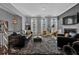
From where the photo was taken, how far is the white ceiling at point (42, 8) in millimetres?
3027

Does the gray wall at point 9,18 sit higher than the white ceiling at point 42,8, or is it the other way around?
the white ceiling at point 42,8

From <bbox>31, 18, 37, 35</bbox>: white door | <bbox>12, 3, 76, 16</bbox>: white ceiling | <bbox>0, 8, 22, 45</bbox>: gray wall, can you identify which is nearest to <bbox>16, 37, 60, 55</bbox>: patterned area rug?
<bbox>31, 18, 37, 35</bbox>: white door

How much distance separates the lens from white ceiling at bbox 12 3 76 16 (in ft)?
9.93

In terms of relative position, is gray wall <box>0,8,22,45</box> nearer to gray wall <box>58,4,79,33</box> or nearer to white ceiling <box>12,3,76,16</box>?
white ceiling <box>12,3,76,16</box>

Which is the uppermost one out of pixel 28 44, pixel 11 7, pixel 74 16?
pixel 11 7

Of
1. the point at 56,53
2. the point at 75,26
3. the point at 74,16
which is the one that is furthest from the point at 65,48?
the point at 74,16

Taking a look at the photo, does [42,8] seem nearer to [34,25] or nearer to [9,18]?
[34,25]

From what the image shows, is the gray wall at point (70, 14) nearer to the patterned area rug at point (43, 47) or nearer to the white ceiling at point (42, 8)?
the white ceiling at point (42, 8)

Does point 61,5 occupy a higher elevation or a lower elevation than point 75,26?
higher

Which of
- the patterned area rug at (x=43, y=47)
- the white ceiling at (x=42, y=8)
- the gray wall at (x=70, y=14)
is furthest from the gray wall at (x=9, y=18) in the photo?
the gray wall at (x=70, y=14)

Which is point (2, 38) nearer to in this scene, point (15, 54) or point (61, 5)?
point (15, 54)

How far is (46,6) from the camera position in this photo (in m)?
3.04

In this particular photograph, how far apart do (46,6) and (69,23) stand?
1.96ft

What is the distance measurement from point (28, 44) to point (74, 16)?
1.12 meters
